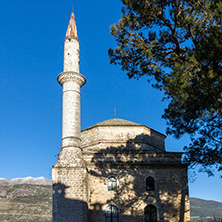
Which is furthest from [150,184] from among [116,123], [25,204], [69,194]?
[25,204]

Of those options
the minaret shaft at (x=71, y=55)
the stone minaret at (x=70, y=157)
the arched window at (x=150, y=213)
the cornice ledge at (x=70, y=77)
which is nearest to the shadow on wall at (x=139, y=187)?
the arched window at (x=150, y=213)

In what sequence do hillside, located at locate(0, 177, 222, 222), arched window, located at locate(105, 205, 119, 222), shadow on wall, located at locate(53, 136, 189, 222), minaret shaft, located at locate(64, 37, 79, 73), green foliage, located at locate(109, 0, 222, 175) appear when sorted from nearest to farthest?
green foliage, located at locate(109, 0, 222, 175) < arched window, located at locate(105, 205, 119, 222) < shadow on wall, located at locate(53, 136, 189, 222) < minaret shaft, located at locate(64, 37, 79, 73) < hillside, located at locate(0, 177, 222, 222)

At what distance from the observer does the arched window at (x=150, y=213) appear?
16.0 meters

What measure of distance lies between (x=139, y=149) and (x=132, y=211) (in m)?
4.06

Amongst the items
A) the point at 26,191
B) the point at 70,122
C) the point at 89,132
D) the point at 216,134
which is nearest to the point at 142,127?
the point at 89,132

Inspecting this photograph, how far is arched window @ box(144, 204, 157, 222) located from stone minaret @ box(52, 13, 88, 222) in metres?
3.52

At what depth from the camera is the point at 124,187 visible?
16406 millimetres

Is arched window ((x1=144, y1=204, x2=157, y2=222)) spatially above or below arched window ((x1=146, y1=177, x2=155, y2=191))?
below

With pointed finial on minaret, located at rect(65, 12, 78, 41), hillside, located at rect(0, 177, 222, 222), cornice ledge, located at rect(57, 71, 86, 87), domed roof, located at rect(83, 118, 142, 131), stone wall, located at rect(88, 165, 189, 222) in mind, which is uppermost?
pointed finial on minaret, located at rect(65, 12, 78, 41)

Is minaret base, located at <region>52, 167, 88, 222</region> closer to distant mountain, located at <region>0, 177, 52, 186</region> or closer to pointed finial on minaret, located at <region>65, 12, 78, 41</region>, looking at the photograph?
pointed finial on minaret, located at <region>65, 12, 78, 41</region>

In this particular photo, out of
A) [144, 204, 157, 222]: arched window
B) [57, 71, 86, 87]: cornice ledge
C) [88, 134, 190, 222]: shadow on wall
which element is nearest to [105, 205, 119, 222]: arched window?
[88, 134, 190, 222]: shadow on wall

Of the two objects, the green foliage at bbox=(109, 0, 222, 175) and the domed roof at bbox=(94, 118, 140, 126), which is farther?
the domed roof at bbox=(94, 118, 140, 126)

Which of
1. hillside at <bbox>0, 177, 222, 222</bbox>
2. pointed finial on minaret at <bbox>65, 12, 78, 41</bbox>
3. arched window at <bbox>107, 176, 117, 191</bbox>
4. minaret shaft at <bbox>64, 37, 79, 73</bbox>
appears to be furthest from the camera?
hillside at <bbox>0, 177, 222, 222</bbox>

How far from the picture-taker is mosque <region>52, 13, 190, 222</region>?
595 inches
